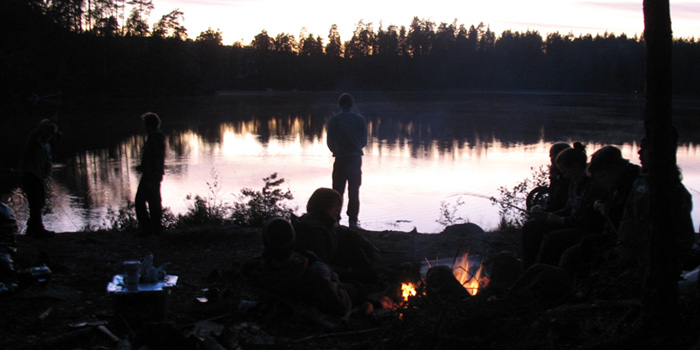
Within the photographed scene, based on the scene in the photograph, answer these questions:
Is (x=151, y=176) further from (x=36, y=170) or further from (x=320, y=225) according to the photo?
(x=320, y=225)

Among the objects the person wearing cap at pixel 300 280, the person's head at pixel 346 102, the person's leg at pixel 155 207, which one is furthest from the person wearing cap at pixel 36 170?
the person wearing cap at pixel 300 280

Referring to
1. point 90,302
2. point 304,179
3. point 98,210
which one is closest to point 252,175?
point 304,179

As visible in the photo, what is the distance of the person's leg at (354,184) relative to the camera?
7668 mm

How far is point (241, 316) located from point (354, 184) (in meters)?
3.69

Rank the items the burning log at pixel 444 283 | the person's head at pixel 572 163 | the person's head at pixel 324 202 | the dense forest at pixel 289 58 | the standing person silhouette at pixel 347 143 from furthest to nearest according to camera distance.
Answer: the dense forest at pixel 289 58
the standing person silhouette at pixel 347 143
the person's head at pixel 572 163
the person's head at pixel 324 202
the burning log at pixel 444 283

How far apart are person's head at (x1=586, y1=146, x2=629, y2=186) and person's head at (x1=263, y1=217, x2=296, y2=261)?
7.02 ft

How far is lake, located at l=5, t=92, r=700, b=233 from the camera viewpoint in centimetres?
1172

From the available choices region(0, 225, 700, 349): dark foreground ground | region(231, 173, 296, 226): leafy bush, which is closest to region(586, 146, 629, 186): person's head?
region(0, 225, 700, 349): dark foreground ground

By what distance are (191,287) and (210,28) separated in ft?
261

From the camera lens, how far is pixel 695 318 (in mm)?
2939

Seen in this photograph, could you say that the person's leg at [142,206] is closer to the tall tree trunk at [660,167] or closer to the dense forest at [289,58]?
the tall tree trunk at [660,167]

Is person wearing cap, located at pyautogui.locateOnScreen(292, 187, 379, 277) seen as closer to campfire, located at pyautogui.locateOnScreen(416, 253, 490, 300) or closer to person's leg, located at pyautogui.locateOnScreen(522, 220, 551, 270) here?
campfire, located at pyautogui.locateOnScreen(416, 253, 490, 300)

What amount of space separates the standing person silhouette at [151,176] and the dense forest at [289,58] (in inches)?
1031

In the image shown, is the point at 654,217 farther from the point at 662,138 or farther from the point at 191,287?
the point at 191,287
